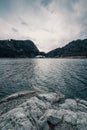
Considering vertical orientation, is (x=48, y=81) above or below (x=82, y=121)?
below

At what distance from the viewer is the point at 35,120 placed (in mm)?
13141

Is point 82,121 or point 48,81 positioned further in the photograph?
point 48,81

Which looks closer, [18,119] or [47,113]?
[18,119]

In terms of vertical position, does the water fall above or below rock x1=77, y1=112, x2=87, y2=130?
below

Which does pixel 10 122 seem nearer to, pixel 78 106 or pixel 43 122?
pixel 43 122

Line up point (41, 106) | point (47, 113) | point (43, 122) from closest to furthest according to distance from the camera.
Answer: point (43, 122) → point (47, 113) → point (41, 106)

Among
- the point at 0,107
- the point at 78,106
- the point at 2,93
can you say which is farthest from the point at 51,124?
the point at 2,93

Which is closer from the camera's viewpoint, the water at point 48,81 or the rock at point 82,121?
the rock at point 82,121

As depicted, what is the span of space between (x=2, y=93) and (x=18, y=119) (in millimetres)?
16184

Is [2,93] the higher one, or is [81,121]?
[81,121]

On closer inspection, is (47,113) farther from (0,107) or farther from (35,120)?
(0,107)

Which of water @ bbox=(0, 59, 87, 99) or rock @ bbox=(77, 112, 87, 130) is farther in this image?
water @ bbox=(0, 59, 87, 99)


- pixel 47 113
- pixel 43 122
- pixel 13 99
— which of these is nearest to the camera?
pixel 43 122

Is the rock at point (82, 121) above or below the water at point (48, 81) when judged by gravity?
above
